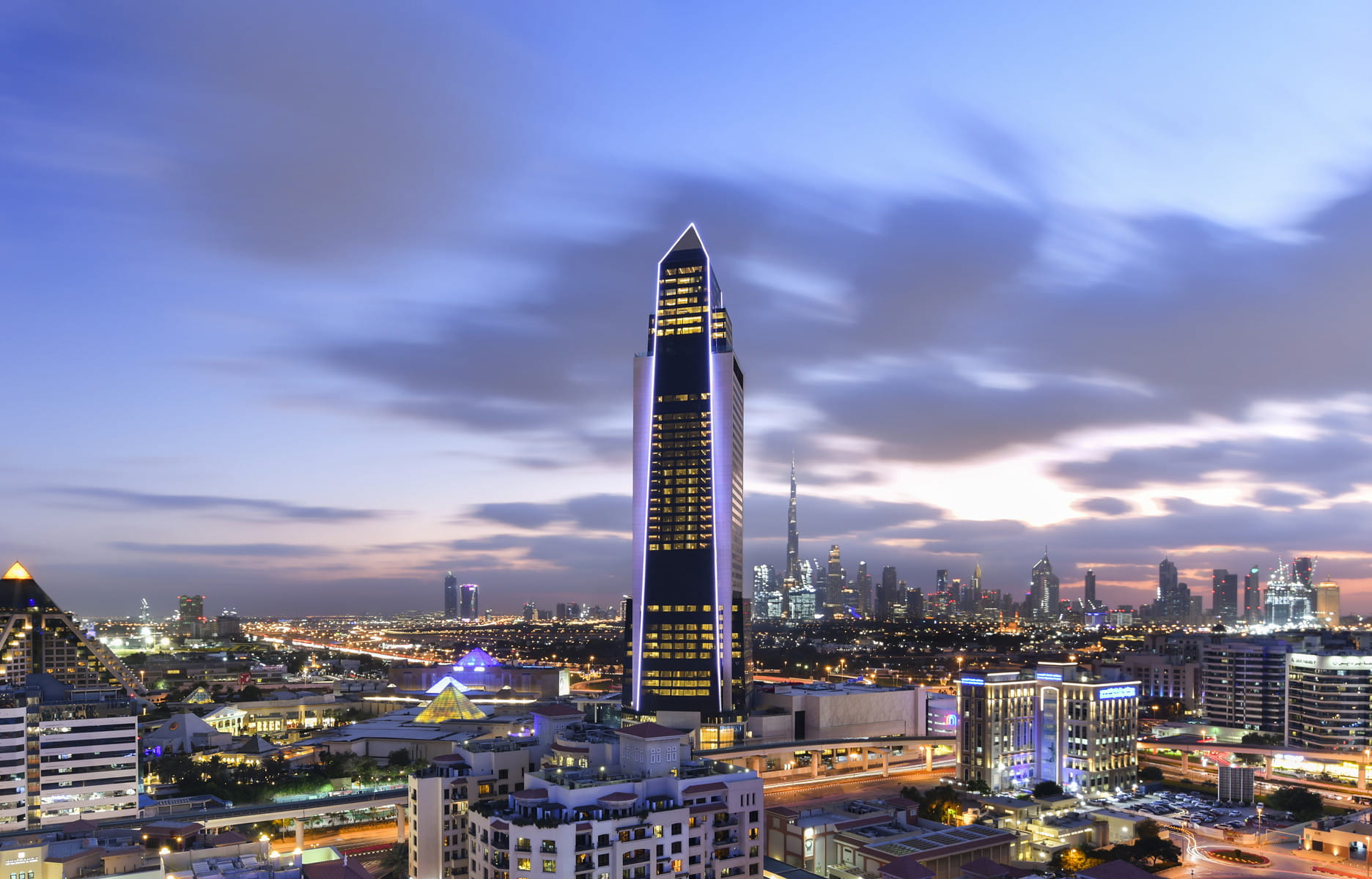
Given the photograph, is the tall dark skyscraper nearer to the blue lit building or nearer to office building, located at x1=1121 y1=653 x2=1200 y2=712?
the blue lit building

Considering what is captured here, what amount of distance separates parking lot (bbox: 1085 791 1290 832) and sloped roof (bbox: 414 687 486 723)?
56.3 meters

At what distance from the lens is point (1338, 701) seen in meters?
90.6

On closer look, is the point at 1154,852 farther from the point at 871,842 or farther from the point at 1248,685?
the point at 1248,685

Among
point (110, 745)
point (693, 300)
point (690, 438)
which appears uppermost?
point (693, 300)

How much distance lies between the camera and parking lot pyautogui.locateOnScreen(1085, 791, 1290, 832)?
65562mm

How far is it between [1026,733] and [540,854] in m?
52.5

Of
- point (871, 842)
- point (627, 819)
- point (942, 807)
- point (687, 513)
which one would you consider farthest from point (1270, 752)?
point (627, 819)

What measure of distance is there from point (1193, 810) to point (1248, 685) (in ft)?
158

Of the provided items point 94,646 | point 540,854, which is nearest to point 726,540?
point 540,854

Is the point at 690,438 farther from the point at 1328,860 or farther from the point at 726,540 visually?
the point at 1328,860

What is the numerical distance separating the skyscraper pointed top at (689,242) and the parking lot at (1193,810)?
67825mm

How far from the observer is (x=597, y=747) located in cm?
5044

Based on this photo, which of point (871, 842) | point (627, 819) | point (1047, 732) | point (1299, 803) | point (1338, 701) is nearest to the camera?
point (627, 819)

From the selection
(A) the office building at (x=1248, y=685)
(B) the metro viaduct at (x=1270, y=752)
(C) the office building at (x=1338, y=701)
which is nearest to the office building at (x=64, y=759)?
(B) the metro viaduct at (x=1270, y=752)
